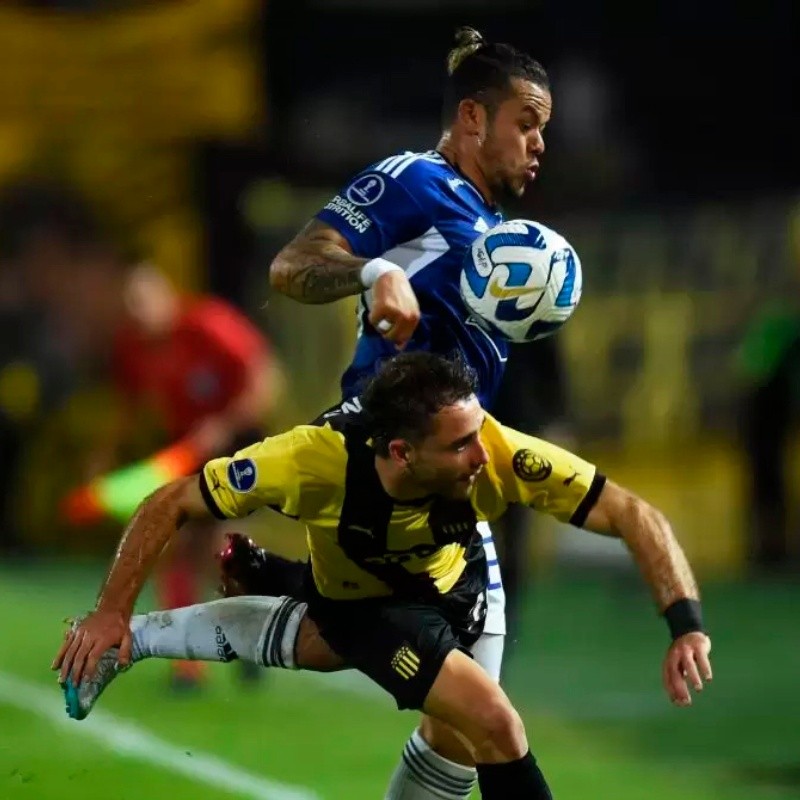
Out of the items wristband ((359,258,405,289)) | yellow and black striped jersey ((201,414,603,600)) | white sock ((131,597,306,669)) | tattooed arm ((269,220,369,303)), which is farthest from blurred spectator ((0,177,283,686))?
wristband ((359,258,405,289))

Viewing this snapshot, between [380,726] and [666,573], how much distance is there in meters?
3.52

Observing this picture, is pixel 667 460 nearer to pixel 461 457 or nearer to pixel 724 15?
pixel 724 15

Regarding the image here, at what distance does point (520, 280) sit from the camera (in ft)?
20.0

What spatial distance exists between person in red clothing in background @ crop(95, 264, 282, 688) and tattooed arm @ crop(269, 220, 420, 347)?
14.3ft

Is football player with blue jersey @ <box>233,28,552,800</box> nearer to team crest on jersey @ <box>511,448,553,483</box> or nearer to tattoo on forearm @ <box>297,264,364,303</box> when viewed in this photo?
tattoo on forearm @ <box>297,264,364,303</box>

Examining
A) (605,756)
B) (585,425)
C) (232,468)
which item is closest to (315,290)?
(232,468)

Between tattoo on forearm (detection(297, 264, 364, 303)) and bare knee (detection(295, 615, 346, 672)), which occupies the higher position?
tattoo on forearm (detection(297, 264, 364, 303))

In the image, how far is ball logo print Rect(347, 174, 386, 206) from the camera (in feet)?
21.0

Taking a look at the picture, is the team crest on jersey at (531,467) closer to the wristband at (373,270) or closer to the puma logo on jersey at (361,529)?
the puma logo on jersey at (361,529)

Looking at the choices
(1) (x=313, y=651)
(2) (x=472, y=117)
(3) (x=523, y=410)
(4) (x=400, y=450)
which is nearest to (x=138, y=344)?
(3) (x=523, y=410)

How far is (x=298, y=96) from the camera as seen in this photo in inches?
639

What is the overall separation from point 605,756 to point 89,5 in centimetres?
859

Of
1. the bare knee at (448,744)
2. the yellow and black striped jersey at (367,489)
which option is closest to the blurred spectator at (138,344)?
the bare knee at (448,744)

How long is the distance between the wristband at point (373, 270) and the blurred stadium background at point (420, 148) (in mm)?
7325
